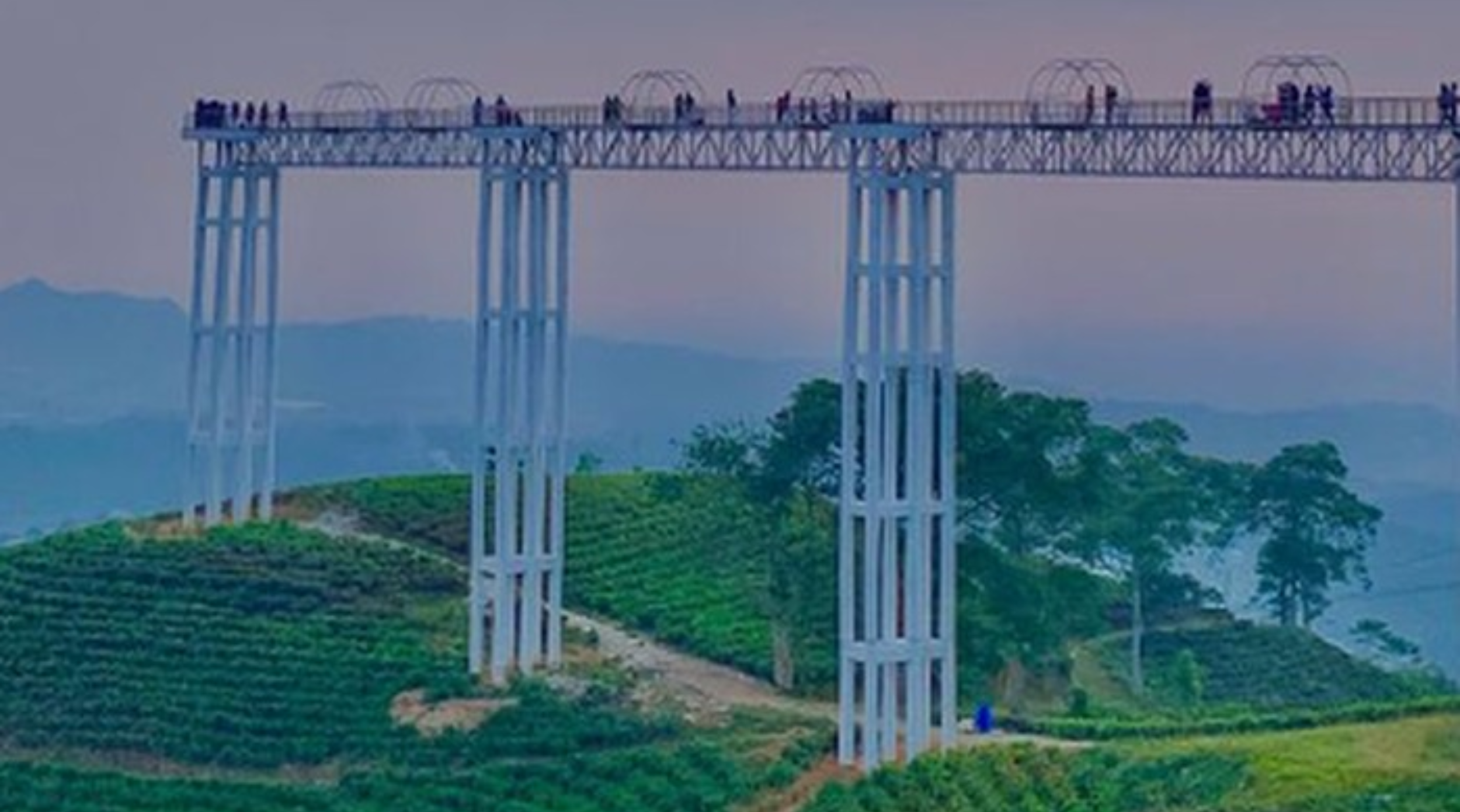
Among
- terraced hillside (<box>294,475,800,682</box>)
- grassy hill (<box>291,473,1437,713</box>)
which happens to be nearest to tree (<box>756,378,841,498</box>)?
grassy hill (<box>291,473,1437,713</box>)

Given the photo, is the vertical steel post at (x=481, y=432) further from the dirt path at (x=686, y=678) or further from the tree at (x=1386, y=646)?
the tree at (x=1386, y=646)

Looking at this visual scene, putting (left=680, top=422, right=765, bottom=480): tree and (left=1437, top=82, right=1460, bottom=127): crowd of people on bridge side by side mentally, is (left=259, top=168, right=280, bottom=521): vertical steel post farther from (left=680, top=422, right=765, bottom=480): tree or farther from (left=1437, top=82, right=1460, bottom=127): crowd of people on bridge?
(left=1437, top=82, right=1460, bottom=127): crowd of people on bridge

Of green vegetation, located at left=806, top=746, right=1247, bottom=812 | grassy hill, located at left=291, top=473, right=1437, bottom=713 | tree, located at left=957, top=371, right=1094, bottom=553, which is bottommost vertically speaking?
green vegetation, located at left=806, top=746, right=1247, bottom=812

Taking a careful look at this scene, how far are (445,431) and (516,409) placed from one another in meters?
132

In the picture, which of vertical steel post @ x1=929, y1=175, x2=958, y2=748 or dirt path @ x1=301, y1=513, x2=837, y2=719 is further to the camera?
dirt path @ x1=301, y1=513, x2=837, y2=719

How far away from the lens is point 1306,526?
163ft

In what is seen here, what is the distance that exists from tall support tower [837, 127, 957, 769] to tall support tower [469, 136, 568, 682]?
7100mm

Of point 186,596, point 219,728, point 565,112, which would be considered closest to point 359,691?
point 219,728

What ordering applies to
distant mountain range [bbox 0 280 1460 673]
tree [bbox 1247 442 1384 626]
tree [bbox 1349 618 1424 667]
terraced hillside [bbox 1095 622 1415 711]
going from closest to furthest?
terraced hillside [bbox 1095 622 1415 711]
tree [bbox 1247 442 1384 626]
tree [bbox 1349 618 1424 667]
distant mountain range [bbox 0 280 1460 673]

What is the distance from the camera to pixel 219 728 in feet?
121

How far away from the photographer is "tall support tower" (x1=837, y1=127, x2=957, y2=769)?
3256cm

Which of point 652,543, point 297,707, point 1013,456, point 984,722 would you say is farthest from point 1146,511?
point 297,707

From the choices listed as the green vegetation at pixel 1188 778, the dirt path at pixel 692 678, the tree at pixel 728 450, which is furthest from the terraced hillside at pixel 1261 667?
the green vegetation at pixel 1188 778

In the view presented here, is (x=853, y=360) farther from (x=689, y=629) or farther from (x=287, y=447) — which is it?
(x=287, y=447)
